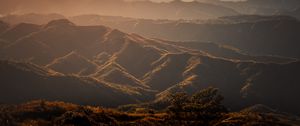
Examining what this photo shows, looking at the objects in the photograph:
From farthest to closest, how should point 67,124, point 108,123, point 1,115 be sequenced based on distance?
point 1,115 → point 108,123 → point 67,124

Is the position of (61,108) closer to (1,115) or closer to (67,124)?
(1,115)

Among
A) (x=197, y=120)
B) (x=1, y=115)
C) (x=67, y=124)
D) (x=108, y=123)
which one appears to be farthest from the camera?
(x=197, y=120)

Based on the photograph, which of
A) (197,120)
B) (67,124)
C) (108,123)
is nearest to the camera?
(67,124)

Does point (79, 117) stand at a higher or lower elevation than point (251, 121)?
higher

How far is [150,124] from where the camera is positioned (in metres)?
169

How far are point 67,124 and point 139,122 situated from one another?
38244 mm

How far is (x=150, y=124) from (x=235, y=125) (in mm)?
34213

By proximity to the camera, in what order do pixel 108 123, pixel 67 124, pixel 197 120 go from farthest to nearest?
pixel 197 120 → pixel 108 123 → pixel 67 124

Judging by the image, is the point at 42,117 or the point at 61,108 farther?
the point at 61,108

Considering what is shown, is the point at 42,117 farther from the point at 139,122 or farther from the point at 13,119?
the point at 139,122

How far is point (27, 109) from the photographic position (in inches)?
7761

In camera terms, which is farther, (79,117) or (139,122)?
(139,122)

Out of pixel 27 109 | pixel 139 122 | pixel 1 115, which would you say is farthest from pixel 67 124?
pixel 27 109

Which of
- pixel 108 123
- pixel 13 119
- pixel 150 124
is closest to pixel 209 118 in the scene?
pixel 150 124
